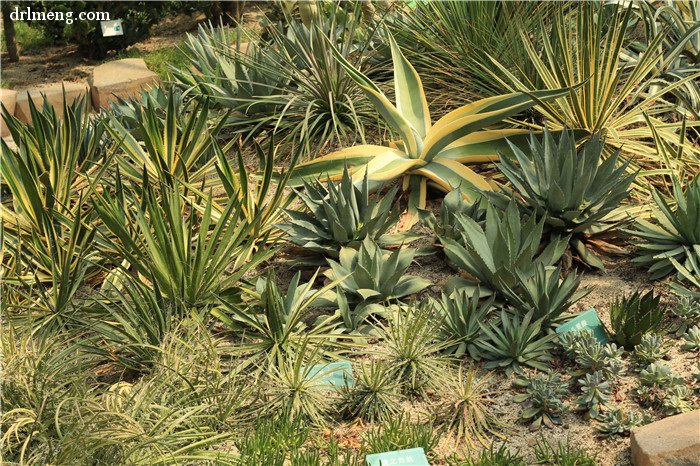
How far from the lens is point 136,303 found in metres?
3.62

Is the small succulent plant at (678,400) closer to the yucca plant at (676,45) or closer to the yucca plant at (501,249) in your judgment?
the yucca plant at (501,249)

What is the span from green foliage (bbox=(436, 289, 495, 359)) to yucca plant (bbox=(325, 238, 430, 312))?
0.29 meters

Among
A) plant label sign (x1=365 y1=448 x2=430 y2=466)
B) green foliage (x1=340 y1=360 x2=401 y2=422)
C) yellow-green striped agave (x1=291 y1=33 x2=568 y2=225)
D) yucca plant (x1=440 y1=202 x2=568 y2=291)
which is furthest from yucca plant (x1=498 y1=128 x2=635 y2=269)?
plant label sign (x1=365 y1=448 x2=430 y2=466)

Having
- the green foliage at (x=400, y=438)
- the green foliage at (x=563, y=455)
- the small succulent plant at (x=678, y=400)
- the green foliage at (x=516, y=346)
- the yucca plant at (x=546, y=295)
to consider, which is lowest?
the green foliage at (x=563, y=455)

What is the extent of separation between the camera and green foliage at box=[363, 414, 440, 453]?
10.3 ft

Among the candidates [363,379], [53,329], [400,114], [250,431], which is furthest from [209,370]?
[400,114]

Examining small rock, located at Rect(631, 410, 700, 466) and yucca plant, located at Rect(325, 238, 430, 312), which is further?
yucca plant, located at Rect(325, 238, 430, 312)

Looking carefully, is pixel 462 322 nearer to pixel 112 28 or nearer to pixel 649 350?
pixel 649 350

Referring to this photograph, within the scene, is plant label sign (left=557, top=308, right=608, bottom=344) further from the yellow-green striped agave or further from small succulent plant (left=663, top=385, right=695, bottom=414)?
the yellow-green striped agave

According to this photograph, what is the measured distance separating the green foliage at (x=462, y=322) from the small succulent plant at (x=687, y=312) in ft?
2.59

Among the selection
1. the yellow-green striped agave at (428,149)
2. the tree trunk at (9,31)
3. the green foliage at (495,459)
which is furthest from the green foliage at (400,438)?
the tree trunk at (9,31)

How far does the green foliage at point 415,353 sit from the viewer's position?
3.47 metres

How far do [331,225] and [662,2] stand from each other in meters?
3.45

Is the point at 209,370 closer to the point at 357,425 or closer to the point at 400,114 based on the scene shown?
the point at 357,425
